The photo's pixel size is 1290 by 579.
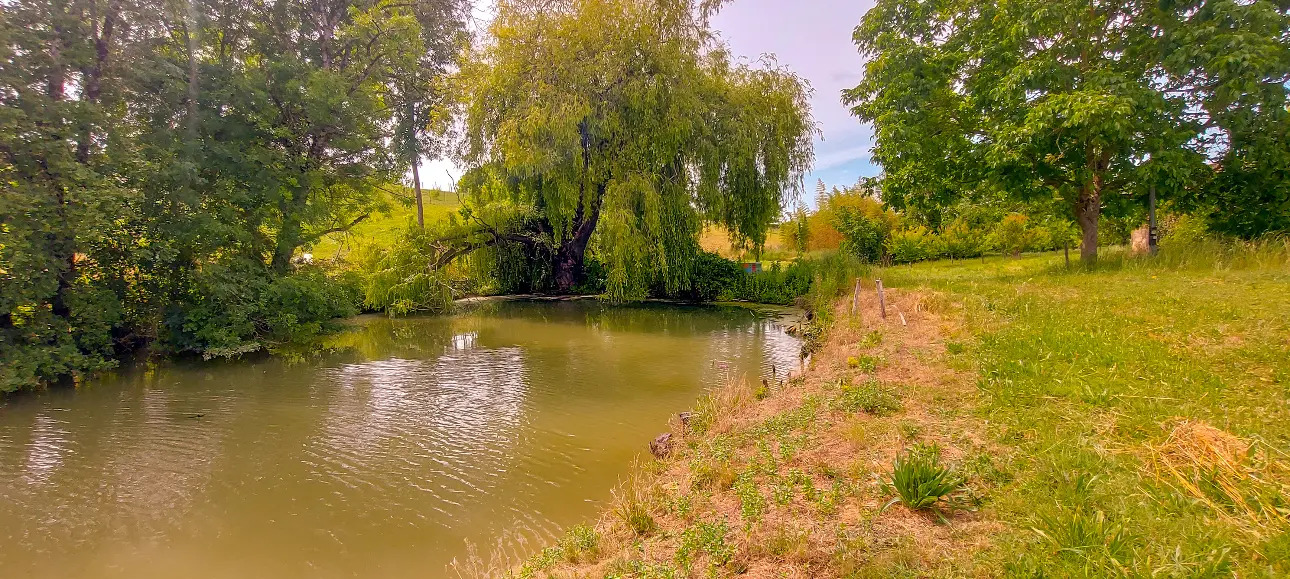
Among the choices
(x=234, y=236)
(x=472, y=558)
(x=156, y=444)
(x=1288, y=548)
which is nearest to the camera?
(x=1288, y=548)

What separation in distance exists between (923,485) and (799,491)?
0.85 meters

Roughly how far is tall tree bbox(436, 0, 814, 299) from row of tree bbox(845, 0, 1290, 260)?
3.77m

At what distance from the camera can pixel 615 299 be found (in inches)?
682

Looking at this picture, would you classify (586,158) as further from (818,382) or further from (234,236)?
(818,382)

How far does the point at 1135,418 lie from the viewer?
159 inches

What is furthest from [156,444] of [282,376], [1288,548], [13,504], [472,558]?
[1288,548]

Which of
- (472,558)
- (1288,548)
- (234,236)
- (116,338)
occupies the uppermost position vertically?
(234,236)

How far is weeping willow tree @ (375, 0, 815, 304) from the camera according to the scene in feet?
50.2

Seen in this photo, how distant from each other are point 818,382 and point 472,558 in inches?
172

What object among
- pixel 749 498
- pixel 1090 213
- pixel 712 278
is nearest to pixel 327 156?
pixel 712 278

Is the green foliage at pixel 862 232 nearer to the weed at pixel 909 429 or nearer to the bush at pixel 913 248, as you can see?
the bush at pixel 913 248

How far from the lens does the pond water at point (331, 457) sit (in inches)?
172

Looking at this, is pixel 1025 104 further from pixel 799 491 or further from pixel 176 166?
pixel 176 166

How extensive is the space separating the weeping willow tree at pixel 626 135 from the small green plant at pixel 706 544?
477 inches
